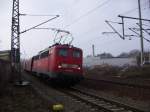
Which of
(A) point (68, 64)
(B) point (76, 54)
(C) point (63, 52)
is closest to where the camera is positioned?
(A) point (68, 64)

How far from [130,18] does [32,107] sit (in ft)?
60.2

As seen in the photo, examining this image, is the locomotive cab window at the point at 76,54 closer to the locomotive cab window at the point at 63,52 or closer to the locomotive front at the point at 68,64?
the locomotive front at the point at 68,64

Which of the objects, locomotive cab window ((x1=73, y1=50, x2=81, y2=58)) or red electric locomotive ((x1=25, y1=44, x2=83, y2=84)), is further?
locomotive cab window ((x1=73, y1=50, x2=81, y2=58))

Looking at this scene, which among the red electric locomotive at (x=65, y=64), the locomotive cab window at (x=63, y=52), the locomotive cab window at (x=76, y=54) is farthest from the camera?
the locomotive cab window at (x=76, y=54)

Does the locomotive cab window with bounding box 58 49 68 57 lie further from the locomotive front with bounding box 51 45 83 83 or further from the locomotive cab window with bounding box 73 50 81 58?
the locomotive cab window with bounding box 73 50 81 58

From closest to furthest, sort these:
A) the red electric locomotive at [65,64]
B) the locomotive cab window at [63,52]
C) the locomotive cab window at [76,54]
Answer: the red electric locomotive at [65,64] < the locomotive cab window at [63,52] < the locomotive cab window at [76,54]

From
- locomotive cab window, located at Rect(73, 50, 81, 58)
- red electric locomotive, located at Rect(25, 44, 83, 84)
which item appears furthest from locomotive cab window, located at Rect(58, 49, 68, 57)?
locomotive cab window, located at Rect(73, 50, 81, 58)

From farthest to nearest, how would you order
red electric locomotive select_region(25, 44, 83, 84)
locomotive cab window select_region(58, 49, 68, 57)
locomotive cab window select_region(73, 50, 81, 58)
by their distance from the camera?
locomotive cab window select_region(73, 50, 81, 58), locomotive cab window select_region(58, 49, 68, 57), red electric locomotive select_region(25, 44, 83, 84)

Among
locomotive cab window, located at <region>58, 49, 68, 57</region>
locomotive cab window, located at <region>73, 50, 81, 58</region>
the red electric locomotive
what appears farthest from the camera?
locomotive cab window, located at <region>73, 50, 81, 58</region>

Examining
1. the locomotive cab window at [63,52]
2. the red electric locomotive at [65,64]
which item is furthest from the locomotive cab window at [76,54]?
the locomotive cab window at [63,52]

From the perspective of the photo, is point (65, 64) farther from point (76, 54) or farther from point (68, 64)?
point (76, 54)

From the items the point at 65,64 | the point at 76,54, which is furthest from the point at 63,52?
the point at 76,54

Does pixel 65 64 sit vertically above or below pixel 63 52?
below

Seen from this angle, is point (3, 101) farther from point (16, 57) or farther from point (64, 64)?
point (16, 57)
